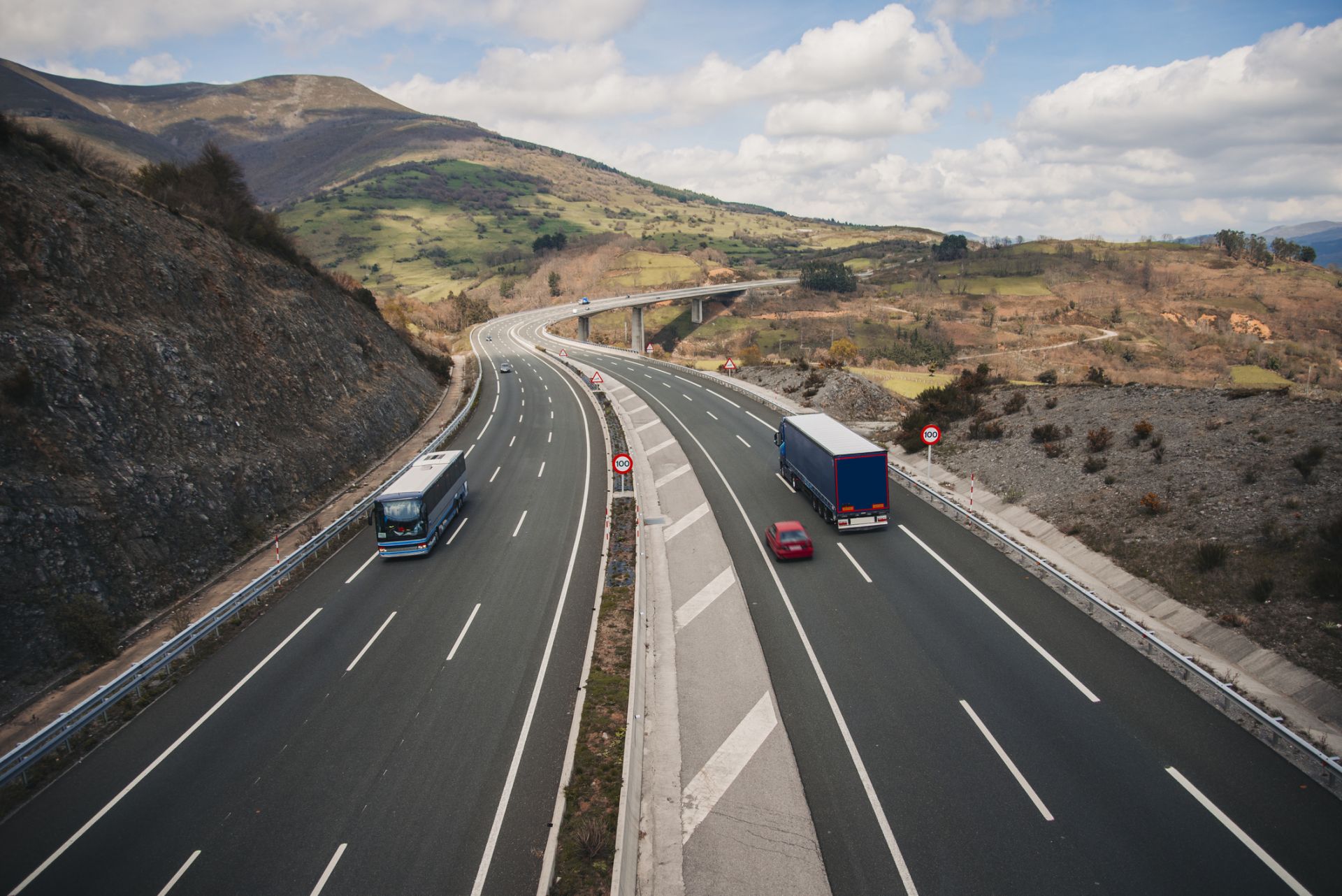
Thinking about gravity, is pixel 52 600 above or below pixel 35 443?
below

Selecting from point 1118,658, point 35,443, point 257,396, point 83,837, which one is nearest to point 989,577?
point 1118,658

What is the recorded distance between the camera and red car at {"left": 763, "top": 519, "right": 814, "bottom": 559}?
20859 mm

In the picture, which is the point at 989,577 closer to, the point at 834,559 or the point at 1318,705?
the point at 834,559

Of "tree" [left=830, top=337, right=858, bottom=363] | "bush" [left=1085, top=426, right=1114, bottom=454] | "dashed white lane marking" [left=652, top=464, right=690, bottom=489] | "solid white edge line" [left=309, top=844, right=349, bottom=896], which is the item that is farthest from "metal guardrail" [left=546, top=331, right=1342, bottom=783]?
"tree" [left=830, top=337, right=858, bottom=363]

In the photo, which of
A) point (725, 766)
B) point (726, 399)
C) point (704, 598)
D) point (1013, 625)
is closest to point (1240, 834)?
point (1013, 625)

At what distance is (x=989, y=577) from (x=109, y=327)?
3315 cm

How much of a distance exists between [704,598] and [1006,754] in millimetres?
9175

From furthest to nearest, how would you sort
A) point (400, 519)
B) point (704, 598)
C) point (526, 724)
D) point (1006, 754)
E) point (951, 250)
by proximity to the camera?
1. point (951, 250)
2. point (400, 519)
3. point (704, 598)
4. point (526, 724)
5. point (1006, 754)

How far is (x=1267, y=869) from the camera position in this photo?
916 cm

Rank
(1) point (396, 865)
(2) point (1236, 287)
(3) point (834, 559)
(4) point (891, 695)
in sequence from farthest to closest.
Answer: (2) point (1236, 287) < (3) point (834, 559) < (4) point (891, 695) < (1) point (396, 865)

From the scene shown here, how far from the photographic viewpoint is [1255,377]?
54.8 meters

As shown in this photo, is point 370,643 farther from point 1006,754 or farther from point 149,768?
point 1006,754

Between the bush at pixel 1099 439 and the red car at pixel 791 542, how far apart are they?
13.6m

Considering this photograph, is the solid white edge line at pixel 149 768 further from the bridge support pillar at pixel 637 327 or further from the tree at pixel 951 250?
the tree at pixel 951 250
